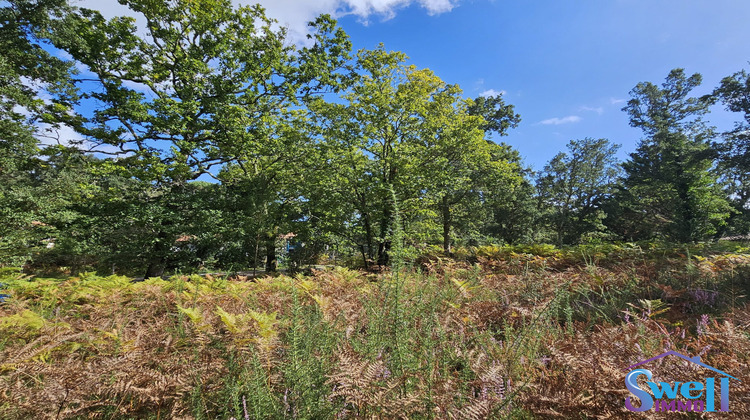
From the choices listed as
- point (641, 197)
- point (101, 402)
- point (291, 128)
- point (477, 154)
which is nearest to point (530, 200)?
point (641, 197)

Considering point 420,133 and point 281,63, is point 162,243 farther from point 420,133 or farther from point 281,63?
point 420,133

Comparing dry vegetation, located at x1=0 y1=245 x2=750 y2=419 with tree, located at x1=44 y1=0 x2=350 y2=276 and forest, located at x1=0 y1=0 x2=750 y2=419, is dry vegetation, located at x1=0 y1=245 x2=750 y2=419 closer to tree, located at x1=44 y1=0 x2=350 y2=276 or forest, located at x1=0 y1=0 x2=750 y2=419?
forest, located at x1=0 y1=0 x2=750 y2=419

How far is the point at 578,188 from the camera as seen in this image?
25.4 metres

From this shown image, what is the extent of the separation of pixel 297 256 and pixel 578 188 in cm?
2531

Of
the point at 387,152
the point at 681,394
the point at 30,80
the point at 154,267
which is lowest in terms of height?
the point at 154,267

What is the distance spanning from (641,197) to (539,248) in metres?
25.9

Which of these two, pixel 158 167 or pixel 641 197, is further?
pixel 641 197

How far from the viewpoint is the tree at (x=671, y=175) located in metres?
19.6

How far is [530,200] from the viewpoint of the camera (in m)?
22.0

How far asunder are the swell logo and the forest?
0.06 metres

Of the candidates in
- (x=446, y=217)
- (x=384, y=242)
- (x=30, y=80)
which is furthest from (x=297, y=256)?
(x=30, y=80)

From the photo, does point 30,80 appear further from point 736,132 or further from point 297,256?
point 736,132

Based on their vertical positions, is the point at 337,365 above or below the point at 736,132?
below

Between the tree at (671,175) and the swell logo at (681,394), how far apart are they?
2430 cm
